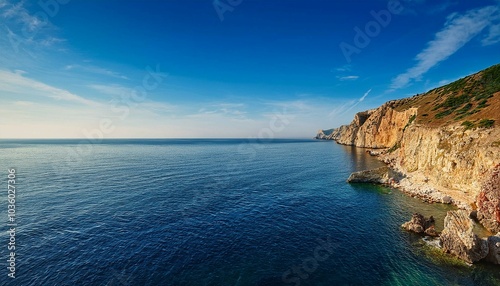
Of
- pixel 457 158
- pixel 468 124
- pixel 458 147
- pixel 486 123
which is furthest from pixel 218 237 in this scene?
pixel 468 124

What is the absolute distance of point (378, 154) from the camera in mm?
126625

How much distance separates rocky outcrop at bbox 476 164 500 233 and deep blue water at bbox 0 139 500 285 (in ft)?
22.0

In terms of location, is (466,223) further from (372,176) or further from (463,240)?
(372,176)

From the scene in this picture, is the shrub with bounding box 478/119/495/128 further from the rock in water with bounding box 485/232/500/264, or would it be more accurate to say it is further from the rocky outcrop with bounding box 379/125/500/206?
the rock in water with bounding box 485/232/500/264

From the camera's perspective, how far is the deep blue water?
27.6 m

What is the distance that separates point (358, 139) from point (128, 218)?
181562 millimetres

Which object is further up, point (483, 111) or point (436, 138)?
point (483, 111)

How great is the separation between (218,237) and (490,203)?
4337cm

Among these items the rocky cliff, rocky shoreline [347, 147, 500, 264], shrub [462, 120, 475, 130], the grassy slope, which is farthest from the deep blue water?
the grassy slope

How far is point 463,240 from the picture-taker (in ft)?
100

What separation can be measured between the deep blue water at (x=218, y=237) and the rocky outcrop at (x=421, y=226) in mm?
1705

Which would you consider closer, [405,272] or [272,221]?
[405,272]

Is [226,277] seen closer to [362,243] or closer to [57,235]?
[362,243]

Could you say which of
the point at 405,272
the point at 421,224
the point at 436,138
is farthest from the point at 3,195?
the point at 436,138
